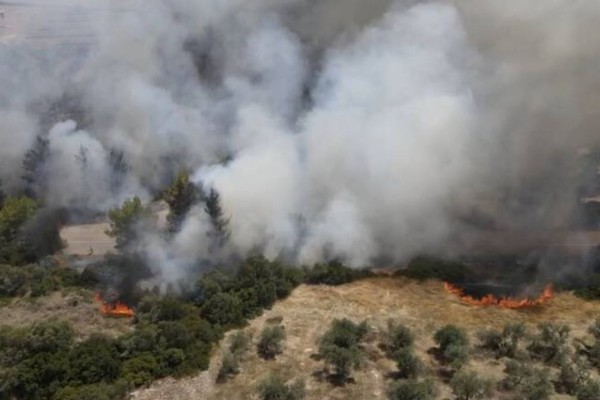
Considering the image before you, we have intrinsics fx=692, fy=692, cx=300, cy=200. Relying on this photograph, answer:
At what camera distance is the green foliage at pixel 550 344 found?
112 ft

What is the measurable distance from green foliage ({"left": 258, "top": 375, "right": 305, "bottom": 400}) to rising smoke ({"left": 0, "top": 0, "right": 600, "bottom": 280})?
41.1 feet

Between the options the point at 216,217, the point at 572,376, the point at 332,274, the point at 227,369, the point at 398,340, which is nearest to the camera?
the point at 572,376

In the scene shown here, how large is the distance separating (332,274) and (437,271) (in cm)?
658

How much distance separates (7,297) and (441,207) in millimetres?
28745

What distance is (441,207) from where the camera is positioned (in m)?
48.6

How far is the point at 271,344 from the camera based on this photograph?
115 ft

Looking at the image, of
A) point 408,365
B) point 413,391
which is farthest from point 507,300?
point 413,391

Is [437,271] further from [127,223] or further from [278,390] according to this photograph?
[127,223]

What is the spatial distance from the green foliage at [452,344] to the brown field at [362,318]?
0.68 metres

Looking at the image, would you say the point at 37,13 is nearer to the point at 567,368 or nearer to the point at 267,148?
the point at 267,148

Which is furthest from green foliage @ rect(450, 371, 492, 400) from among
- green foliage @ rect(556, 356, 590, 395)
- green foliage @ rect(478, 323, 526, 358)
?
green foliage @ rect(556, 356, 590, 395)

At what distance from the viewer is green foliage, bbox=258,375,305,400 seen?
30.6 m

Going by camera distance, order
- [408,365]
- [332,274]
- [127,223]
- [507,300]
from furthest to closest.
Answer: [127,223] < [332,274] < [507,300] < [408,365]

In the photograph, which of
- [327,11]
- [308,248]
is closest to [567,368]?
[308,248]
